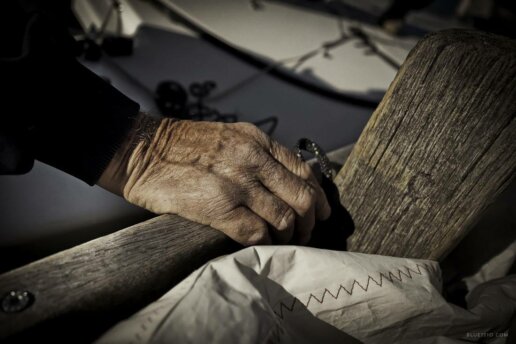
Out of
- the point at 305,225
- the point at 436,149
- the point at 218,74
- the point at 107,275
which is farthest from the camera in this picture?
the point at 218,74

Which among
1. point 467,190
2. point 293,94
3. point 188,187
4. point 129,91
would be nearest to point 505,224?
point 467,190

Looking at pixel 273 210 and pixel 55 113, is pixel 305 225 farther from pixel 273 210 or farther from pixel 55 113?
pixel 55 113

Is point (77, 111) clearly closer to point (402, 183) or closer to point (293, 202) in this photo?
point (293, 202)

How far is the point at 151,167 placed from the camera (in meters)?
0.65

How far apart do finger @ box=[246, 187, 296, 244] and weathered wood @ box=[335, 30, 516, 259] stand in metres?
0.16

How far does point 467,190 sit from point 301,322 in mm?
395

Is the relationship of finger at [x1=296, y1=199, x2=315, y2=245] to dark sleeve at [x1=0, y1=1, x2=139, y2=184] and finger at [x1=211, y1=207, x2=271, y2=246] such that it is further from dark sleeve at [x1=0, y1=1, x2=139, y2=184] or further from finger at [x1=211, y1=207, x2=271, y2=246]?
dark sleeve at [x1=0, y1=1, x2=139, y2=184]

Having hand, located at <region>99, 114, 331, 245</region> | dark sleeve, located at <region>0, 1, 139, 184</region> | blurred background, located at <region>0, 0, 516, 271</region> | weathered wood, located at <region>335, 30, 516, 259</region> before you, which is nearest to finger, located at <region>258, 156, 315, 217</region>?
hand, located at <region>99, 114, 331, 245</region>

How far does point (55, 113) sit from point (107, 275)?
1.18 ft

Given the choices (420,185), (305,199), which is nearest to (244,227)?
(305,199)

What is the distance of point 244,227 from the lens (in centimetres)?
58

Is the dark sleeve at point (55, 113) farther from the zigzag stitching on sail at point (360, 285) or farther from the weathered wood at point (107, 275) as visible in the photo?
the zigzag stitching on sail at point (360, 285)

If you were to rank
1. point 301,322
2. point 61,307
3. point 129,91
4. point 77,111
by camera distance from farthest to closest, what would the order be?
point 129,91 → point 77,111 → point 301,322 → point 61,307

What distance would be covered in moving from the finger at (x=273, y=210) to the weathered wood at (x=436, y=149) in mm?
155
